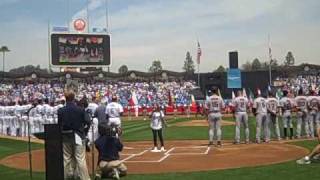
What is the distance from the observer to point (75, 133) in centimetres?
1215

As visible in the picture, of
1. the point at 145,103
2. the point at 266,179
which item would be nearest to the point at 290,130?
the point at 266,179

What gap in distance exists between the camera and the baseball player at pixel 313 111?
23.0 metres

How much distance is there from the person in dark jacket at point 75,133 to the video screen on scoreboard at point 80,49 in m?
28.3

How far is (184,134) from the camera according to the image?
92.8ft

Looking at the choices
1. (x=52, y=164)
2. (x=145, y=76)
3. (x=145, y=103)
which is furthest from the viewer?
(x=145, y=76)

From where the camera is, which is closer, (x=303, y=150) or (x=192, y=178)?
(x=192, y=178)

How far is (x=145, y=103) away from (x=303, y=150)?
124ft

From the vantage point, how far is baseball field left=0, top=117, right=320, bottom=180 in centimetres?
1335

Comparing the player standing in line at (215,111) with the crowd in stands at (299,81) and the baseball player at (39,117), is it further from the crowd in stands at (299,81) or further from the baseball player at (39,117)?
the crowd in stands at (299,81)

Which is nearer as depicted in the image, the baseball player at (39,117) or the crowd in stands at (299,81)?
the baseball player at (39,117)

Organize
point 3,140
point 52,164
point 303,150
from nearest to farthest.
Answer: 1. point 52,164
2. point 303,150
3. point 3,140

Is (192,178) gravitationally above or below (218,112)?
below

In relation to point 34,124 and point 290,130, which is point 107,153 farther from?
point 34,124

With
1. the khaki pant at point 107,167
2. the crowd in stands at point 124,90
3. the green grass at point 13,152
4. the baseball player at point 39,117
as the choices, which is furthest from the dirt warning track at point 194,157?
the crowd in stands at point 124,90
